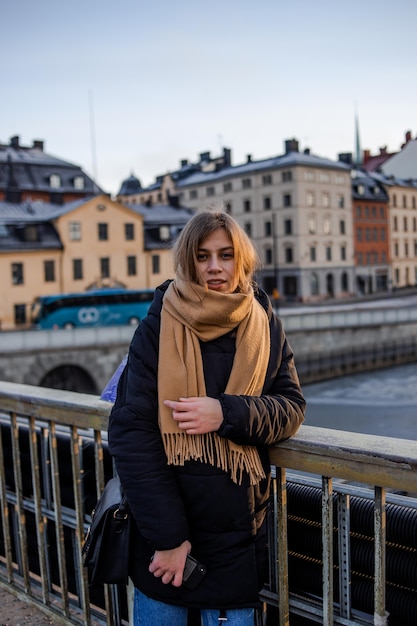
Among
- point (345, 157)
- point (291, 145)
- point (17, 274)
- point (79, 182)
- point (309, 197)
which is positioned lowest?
point (17, 274)

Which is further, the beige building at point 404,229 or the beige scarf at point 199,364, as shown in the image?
the beige building at point 404,229

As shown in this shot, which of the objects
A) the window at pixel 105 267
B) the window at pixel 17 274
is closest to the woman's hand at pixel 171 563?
the window at pixel 17 274

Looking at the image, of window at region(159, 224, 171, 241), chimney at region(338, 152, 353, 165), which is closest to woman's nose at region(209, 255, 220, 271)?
window at region(159, 224, 171, 241)

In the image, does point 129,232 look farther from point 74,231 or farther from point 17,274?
point 17,274

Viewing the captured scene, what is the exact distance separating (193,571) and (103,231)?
44565mm

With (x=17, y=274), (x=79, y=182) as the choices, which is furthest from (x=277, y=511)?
(x=79, y=182)

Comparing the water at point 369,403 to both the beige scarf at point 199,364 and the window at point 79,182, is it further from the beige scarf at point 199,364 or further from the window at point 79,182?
the window at point 79,182

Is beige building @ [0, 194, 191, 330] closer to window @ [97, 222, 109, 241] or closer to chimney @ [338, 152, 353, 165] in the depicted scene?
window @ [97, 222, 109, 241]

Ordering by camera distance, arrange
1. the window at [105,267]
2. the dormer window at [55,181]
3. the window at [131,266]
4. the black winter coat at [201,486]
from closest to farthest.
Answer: the black winter coat at [201,486], the window at [105,267], the window at [131,266], the dormer window at [55,181]

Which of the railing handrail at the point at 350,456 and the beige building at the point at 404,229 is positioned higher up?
the beige building at the point at 404,229

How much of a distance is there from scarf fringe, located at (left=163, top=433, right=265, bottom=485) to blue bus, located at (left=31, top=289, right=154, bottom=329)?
37.1 metres

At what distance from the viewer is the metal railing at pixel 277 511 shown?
220 cm

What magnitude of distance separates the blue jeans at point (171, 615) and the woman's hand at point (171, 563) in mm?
158

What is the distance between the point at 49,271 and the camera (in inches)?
1725
